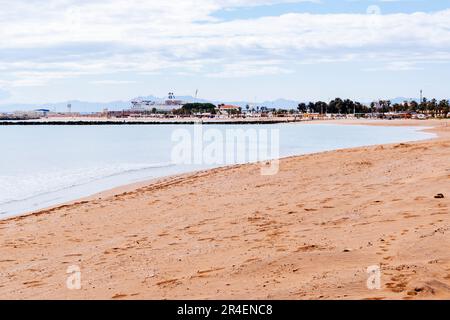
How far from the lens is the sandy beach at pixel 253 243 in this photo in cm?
695

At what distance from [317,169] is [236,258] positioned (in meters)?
12.1

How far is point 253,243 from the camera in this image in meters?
9.24

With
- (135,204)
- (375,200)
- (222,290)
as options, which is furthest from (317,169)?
(222,290)

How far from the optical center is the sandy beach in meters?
6.95

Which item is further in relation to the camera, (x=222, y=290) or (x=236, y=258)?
(x=236, y=258)

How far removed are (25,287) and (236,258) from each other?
2.82 meters

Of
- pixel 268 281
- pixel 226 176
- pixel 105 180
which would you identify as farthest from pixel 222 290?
pixel 105 180

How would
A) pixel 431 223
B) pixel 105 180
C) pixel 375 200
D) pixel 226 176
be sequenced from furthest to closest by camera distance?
pixel 105 180 → pixel 226 176 → pixel 375 200 → pixel 431 223

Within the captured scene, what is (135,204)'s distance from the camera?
53.8 feet

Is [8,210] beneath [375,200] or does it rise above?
beneath
